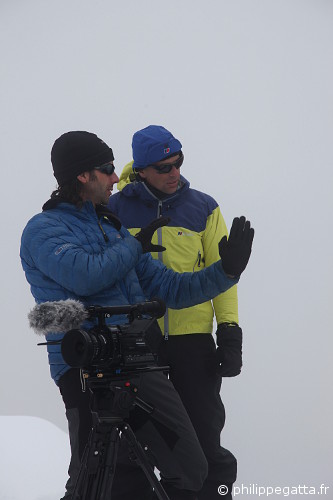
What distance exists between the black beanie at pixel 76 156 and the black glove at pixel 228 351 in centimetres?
72

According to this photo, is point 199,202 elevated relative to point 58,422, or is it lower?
elevated

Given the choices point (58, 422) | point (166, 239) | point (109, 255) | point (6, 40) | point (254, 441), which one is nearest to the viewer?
point (109, 255)

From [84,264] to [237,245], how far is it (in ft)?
1.43

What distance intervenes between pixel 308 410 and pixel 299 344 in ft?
1.20

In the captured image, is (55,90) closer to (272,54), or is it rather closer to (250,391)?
(272,54)

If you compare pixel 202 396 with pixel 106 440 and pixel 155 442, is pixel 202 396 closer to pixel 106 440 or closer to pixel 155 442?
pixel 155 442

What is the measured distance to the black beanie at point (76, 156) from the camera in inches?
94.3

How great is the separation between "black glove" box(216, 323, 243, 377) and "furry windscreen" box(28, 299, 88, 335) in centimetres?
70

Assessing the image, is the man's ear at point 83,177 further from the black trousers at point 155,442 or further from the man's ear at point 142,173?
the black trousers at point 155,442

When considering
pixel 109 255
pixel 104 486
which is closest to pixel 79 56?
pixel 109 255

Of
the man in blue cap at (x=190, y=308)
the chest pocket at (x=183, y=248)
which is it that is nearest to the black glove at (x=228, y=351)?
the man in blue cap at (x=190, y=308)

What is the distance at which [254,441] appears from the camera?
4336 mm

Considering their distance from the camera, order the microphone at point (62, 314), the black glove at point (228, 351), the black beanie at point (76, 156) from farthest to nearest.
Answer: the black glove at point (228, 351)
the black beanie at point (76, 156)
the microphone at point (62, 314)

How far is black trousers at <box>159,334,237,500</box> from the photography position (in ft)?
8.79
